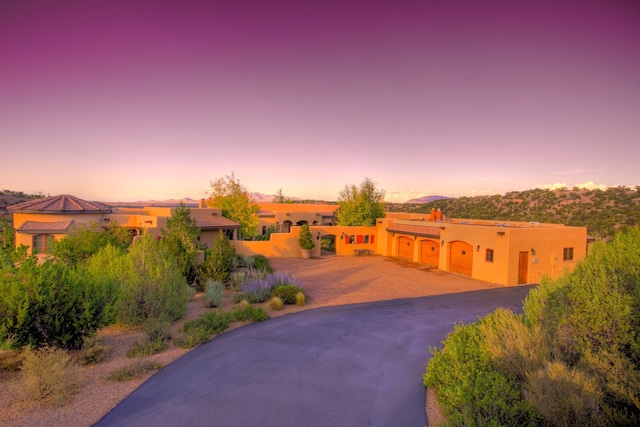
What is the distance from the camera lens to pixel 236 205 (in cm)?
3391

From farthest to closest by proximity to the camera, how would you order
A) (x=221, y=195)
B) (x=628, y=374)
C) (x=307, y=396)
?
1. (x=221, y=195)
2. (x=307, y=396)
3. (x=628, y=374)

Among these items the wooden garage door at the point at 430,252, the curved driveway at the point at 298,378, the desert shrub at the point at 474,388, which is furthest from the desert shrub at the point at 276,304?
the wooden garage door at the point at 430,252

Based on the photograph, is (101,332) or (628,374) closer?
(628,374)

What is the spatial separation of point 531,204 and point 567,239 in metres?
33.8

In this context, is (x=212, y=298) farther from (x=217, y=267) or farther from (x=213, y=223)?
(x=213, y=223)

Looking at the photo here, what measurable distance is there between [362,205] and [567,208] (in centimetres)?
3060

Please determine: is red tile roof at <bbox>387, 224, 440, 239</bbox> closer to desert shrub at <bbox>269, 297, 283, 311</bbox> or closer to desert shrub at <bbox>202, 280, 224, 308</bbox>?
desert shrub at <bbox>269, 297, 283, 311</bbox>

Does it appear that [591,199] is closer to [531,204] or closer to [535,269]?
[531,204]

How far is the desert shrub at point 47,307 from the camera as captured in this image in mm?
7754

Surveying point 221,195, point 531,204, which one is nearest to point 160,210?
point 221,195

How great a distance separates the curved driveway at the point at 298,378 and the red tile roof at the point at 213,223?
1717 cm

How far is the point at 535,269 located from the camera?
21.4 metres

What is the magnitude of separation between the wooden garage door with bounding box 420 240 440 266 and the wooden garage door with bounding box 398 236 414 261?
1.36m

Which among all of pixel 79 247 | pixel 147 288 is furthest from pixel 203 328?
pixel 79 247
